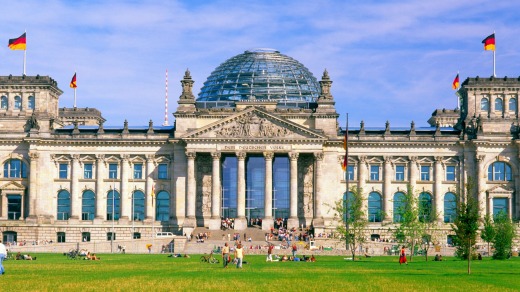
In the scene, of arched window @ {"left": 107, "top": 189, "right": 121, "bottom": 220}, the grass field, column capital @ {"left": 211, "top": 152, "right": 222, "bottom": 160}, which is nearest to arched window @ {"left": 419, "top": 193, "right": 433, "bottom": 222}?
column capital @ {"left": 211, "top": 152, "right": 222, "bottom": 160}

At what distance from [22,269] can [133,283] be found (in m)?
18.8

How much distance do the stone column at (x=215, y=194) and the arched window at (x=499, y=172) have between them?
38.2 meters

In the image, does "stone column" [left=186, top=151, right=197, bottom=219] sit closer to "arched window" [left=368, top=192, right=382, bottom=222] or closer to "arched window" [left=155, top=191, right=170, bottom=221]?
"arched window" [left=155, top=191, right=170, bottom=221]

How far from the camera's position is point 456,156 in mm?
152750

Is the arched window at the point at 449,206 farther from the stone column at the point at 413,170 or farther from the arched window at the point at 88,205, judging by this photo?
the arched window at the point at 88,205

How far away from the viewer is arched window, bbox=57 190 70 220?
154 m

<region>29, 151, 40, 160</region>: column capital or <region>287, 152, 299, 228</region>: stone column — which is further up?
<region>29, 151, 40, 160</region>: column capital

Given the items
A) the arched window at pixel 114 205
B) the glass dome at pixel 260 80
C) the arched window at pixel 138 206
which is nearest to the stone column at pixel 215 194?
the arched window at pixel 138 206

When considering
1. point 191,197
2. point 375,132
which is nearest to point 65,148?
point 191,197

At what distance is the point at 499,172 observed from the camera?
152 meters

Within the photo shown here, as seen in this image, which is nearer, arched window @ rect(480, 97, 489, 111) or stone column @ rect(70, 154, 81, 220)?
stone column @ rect(70, 154, 81, 220)

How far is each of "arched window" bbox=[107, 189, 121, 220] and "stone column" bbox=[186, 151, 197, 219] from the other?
10.9 meters

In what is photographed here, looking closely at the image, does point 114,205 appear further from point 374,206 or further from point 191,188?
point 374,206

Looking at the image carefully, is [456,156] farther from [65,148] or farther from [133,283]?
[133,283]
